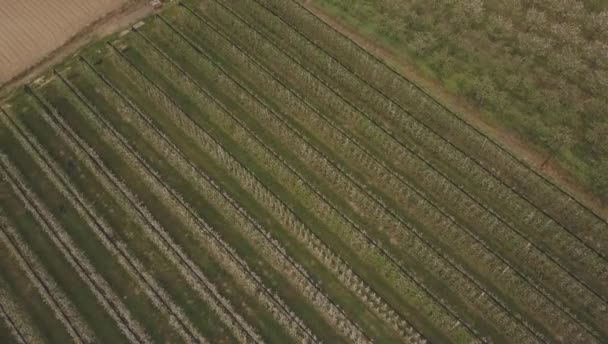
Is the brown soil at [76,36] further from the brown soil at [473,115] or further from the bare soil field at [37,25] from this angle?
the brown soil at [473,115]

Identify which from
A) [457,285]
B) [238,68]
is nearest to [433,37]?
[238,68]

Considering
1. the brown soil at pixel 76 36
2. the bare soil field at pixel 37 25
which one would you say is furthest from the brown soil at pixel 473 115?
the bare soil field at pixel 37 25

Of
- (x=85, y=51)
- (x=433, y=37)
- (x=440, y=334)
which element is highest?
(x=85, y=51)

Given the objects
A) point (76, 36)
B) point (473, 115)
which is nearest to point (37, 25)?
point (76, 36)

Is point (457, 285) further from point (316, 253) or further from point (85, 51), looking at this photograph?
point (85, 51)

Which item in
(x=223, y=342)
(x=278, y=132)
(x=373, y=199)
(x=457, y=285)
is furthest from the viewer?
(x=278, y=132)

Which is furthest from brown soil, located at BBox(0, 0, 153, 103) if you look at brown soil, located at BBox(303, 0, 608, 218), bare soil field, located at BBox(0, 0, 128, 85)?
brown soil, located at BBox(303, 0, 608, 218)

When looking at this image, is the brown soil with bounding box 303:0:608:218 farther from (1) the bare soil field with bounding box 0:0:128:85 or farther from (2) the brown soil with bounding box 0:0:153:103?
(1) the bare soil field with bounding box 0:0:128:85
